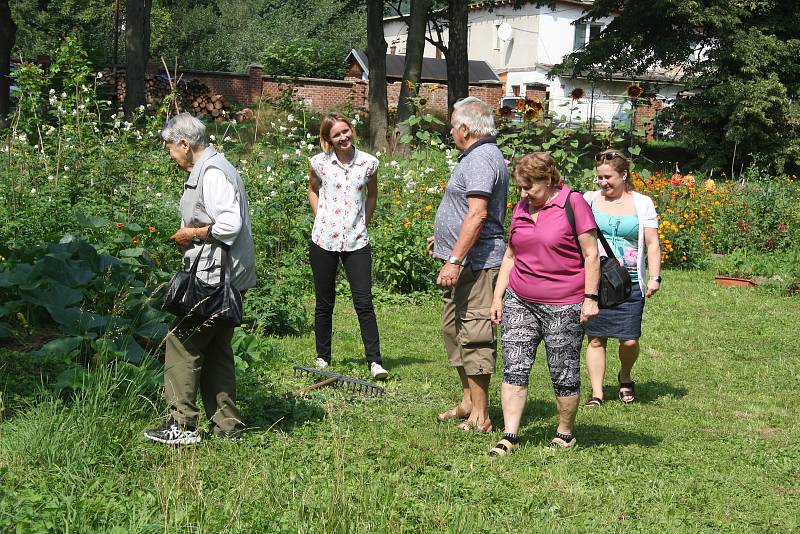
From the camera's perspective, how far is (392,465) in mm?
4906

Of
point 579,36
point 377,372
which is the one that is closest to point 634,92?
point 377,372

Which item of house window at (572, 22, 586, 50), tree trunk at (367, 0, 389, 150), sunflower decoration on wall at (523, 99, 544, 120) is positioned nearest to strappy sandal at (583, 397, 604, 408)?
sunflower decoration on wall at (523, 99, 544, 120)

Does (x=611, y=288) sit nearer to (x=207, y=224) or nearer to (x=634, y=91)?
(x=207, y=224)

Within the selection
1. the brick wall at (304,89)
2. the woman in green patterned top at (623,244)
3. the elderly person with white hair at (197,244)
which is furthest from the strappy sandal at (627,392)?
the brick wall at (304,89)

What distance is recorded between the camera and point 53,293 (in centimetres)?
568

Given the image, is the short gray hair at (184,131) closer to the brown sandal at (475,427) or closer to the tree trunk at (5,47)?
the brown sandal at (475,427)

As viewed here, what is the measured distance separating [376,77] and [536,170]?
20887 mm

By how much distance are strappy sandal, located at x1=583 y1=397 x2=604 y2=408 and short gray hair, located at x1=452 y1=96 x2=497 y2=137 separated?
234 centimetres

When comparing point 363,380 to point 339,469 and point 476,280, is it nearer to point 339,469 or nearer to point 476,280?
point 476,280

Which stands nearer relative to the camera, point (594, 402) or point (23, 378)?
point (23, 378)

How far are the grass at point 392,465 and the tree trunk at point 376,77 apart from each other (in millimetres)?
18297

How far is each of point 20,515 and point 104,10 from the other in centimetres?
6169

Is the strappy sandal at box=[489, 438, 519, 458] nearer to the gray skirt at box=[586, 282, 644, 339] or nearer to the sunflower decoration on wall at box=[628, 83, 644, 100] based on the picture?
the gray skirt at box=[586, 282, 644, 339]

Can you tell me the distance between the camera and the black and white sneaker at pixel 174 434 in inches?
189
